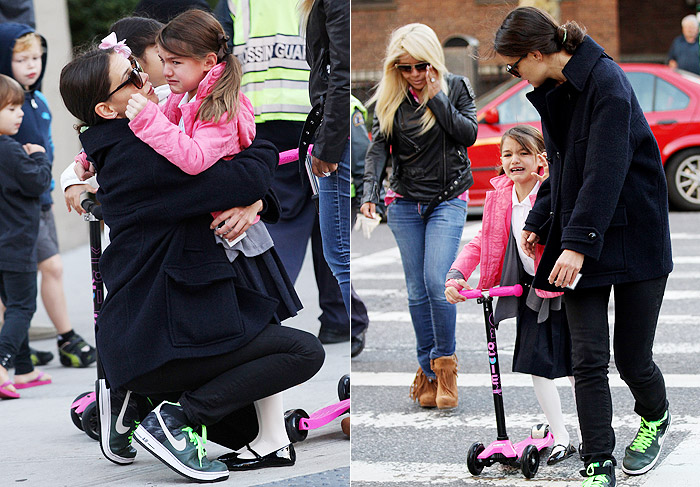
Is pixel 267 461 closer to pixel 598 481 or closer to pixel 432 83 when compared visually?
pixel 598 481

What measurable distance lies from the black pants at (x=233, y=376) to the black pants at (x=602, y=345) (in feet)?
3.16

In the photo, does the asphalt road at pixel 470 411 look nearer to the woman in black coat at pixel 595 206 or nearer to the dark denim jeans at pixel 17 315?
the woman in black coat at pixel 595 206

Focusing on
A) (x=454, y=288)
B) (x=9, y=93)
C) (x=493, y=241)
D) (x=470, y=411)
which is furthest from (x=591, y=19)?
(x=454, y=288)

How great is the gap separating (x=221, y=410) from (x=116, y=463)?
697mm

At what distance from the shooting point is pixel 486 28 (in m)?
4.21

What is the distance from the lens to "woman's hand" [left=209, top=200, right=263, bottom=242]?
3.93 meters

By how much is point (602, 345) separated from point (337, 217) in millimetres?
1080

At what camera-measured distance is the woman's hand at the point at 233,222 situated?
155 inches

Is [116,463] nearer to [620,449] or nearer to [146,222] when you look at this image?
[146,222]

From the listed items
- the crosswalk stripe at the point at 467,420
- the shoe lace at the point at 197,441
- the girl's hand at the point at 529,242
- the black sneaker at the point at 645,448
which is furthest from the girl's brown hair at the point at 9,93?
the black sneaker at the point at 645,448

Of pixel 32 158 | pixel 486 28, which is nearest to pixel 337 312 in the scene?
pixel 486 28

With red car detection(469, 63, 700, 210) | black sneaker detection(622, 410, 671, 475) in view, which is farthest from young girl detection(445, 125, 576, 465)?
red car detection(469, 63, 700, 210)

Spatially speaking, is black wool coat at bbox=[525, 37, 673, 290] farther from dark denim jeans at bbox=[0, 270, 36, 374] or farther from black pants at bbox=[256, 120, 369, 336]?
dark denim jeans at bbox=[0, 270, 36, 374]

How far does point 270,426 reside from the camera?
4.10m
